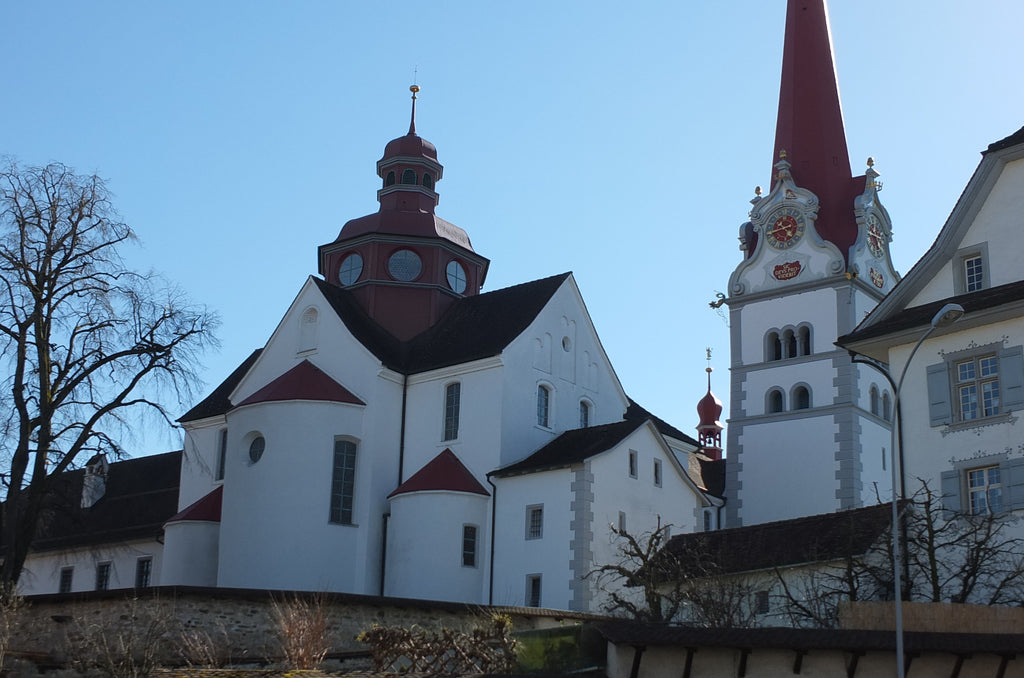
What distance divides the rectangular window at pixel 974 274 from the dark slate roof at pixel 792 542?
5366 mm

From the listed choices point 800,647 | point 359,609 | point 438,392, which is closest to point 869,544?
point 800,647

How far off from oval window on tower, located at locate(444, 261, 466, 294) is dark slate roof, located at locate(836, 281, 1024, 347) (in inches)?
788

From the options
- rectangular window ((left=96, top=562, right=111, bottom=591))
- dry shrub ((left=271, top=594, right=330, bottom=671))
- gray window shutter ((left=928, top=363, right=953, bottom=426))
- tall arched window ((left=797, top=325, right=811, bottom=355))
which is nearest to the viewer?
dry shrub ((left=271, top=594, right=330, bottom=671))

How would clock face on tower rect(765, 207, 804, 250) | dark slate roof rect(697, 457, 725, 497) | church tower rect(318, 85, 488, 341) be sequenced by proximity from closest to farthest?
church tower rect(318, 85, 488, 341) < clock face on tower rect(765, 207, 804, 250) < dark slate roof rect(697, 457, 725, 497)

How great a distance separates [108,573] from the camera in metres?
52.8

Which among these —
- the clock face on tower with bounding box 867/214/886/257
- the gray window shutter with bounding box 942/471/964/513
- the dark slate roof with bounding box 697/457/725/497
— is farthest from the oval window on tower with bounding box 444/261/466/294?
the gray window shutter with bounding box 942/471/964/513

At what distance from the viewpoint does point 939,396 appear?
30.7m

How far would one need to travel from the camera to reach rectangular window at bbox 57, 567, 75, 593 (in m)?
54.0

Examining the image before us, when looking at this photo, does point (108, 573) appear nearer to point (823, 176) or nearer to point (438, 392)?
point (438, 392)

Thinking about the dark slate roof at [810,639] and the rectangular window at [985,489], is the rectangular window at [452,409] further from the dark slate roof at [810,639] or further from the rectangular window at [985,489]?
the dark slate roof at [810,639]

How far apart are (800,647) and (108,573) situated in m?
36.9

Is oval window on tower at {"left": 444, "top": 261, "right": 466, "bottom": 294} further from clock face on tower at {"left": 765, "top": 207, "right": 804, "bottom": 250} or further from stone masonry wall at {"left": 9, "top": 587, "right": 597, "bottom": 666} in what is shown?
stone masonry wall at {"left": 9, "top": 587, "right": 597, "bottom": 666}

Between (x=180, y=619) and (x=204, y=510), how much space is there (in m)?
18.5

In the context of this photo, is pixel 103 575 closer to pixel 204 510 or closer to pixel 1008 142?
pixel 204 510
